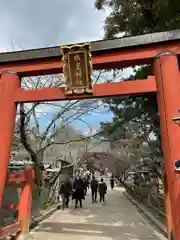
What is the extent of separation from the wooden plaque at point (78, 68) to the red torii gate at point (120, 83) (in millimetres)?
159

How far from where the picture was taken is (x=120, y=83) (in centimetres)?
522

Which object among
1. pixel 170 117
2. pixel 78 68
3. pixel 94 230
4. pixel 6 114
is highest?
pixel 78 68

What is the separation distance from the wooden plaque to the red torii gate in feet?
0.52

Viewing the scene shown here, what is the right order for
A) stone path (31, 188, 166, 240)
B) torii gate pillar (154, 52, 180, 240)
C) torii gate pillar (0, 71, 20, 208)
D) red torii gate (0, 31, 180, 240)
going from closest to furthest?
torii gate pillar (154, 52, 180, 240)
red torii gate (0, 31, 180, 240)
torii gate pillar (0, 71, 20, 208)
stone path (31, 188, 166, 240)

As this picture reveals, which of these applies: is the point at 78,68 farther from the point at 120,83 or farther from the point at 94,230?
the point at 94,230

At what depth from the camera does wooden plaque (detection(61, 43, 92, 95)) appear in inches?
209

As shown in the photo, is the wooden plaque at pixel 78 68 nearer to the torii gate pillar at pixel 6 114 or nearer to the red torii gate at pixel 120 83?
the red torii gate at pixel 120 83

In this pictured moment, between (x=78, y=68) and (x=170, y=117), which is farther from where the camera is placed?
(x=78, y=68)

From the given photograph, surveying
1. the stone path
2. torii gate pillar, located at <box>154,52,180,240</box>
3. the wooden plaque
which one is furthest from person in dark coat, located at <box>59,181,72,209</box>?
torii gate pillar, located at <box>154,52,180,240</box>

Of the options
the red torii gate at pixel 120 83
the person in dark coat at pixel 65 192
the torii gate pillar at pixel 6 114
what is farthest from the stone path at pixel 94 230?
the person in dark coat at pixel 65 192

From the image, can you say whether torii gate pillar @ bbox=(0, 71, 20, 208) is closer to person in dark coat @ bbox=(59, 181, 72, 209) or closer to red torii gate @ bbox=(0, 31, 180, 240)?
red torii gate @ bbox=(0, 31, 180, 240)

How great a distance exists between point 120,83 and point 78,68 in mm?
1008

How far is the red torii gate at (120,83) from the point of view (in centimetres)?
456

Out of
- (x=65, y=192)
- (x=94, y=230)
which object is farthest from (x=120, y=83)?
(x=65, y=192)
